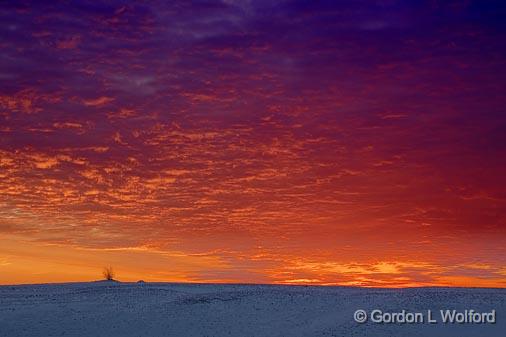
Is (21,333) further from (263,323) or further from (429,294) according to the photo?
(429,294)

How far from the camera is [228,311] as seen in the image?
31422mm

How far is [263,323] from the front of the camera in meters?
29.1

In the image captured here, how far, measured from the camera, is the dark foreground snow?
28.0 metres

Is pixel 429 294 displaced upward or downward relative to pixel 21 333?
upward

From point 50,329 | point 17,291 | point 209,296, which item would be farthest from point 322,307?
point 17,291

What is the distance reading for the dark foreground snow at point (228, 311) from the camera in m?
28.0

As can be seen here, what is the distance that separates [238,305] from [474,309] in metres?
11.6

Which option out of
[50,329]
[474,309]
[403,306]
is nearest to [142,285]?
[50,329]

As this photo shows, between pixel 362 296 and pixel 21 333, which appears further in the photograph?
pixel 362 296

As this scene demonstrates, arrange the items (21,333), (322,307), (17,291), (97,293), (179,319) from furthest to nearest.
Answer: (17,291) < (97,293) < (322,307) < (179,319) < (21,333)

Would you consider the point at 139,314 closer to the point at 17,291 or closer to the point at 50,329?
the point at 50,329

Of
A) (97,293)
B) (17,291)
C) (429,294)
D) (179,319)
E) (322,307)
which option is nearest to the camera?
(179,319)

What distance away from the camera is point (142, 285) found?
41.3 meters

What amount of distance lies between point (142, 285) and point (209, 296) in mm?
8113
